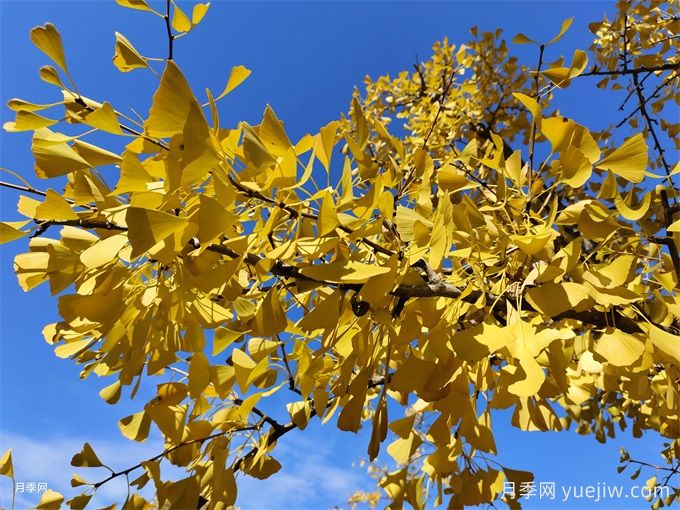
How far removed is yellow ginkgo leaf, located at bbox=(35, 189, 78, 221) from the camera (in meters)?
0.49

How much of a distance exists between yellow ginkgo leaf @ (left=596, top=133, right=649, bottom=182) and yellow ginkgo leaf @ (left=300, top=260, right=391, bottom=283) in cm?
38

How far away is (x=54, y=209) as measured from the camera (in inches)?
19.6

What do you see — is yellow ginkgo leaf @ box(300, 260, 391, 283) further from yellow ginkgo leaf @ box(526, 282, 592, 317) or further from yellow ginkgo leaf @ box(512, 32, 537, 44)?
yellow ginkgo leaf @ box(512, 32, 537, 44)

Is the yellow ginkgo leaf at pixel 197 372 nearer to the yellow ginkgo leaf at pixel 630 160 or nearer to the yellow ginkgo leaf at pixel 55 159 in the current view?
the yellow ginkgo leaf at pixel 55 159

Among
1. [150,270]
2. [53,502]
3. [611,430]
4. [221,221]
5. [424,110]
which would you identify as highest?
[424,110]

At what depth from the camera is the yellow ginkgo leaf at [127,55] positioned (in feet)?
1.62

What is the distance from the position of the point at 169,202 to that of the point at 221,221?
80mm

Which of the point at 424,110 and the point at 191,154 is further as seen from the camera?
the point at 424,110

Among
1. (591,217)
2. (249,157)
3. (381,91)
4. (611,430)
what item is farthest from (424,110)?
(249,157)

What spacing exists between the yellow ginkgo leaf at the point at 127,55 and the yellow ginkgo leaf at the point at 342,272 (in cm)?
30

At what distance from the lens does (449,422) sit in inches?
26.1

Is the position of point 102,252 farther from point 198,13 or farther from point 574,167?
point 574,167

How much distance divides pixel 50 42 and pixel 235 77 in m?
0.21

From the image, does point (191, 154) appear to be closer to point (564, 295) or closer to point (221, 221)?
point (221, 221)
